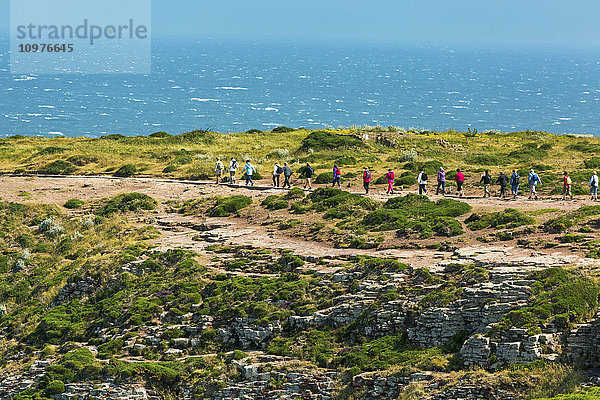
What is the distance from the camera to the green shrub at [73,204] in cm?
4712

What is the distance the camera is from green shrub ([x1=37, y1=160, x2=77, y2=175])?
191 ft

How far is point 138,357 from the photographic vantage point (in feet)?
91.5

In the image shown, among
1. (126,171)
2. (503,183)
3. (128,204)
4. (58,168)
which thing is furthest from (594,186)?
(58,168)

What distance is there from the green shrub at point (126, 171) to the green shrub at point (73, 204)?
8.80 meters

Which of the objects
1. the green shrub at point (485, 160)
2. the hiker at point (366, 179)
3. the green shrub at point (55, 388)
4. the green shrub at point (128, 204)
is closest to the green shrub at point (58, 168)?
the green shrub at point (128, 204)

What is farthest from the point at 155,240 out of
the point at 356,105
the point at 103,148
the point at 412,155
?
the point at 356,105

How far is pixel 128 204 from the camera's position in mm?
45500

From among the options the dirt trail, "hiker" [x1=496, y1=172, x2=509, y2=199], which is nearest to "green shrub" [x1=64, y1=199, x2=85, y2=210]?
the dirt trail

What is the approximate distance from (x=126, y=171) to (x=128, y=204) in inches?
474

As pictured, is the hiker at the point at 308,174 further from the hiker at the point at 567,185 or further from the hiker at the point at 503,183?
the hiker at the point at 567,185

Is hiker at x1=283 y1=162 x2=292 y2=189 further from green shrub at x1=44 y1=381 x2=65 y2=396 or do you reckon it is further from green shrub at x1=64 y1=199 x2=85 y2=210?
green shrub at x1=44 y1=381 x2=65 y2=396

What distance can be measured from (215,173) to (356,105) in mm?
123287

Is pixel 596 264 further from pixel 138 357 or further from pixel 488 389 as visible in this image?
pixel 138 357

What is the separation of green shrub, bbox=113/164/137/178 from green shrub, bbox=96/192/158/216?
9.83 metres
